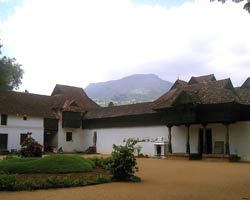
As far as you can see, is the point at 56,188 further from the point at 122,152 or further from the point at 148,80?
the point at 148,80

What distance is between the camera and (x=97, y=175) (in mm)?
14008

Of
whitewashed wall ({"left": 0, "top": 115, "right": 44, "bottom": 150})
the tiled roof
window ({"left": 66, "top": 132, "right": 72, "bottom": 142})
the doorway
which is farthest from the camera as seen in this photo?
window ({"left": 66, "top": 132, "right": 72, "bottom": 142})

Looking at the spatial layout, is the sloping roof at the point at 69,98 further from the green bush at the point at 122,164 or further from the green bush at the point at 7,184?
the green bush at the point at 7,184

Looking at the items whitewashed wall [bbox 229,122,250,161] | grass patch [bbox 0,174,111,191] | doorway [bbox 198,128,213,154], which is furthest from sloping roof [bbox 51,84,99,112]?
grass patch [bbox 0,174,111,191]

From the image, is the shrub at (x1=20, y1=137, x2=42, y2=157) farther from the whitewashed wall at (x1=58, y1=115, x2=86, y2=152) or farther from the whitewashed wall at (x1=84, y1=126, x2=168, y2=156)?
the whitewashed wall at (x1=58, y1=115, x2=86, y2=152)

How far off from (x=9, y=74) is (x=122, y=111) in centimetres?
1510

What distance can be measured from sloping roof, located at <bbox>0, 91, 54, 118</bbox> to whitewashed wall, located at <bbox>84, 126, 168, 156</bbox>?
512 centimetres

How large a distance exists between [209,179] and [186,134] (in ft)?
52.6

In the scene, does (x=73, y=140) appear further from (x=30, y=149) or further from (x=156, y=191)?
(x=156, y=191)

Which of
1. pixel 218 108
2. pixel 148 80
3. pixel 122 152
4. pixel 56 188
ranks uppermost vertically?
pixel 148 80

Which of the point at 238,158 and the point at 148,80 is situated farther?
the point at 148,80

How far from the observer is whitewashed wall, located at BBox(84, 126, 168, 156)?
33.1 m

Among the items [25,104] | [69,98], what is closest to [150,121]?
[69,98]

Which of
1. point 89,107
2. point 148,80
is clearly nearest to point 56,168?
point 89,107
